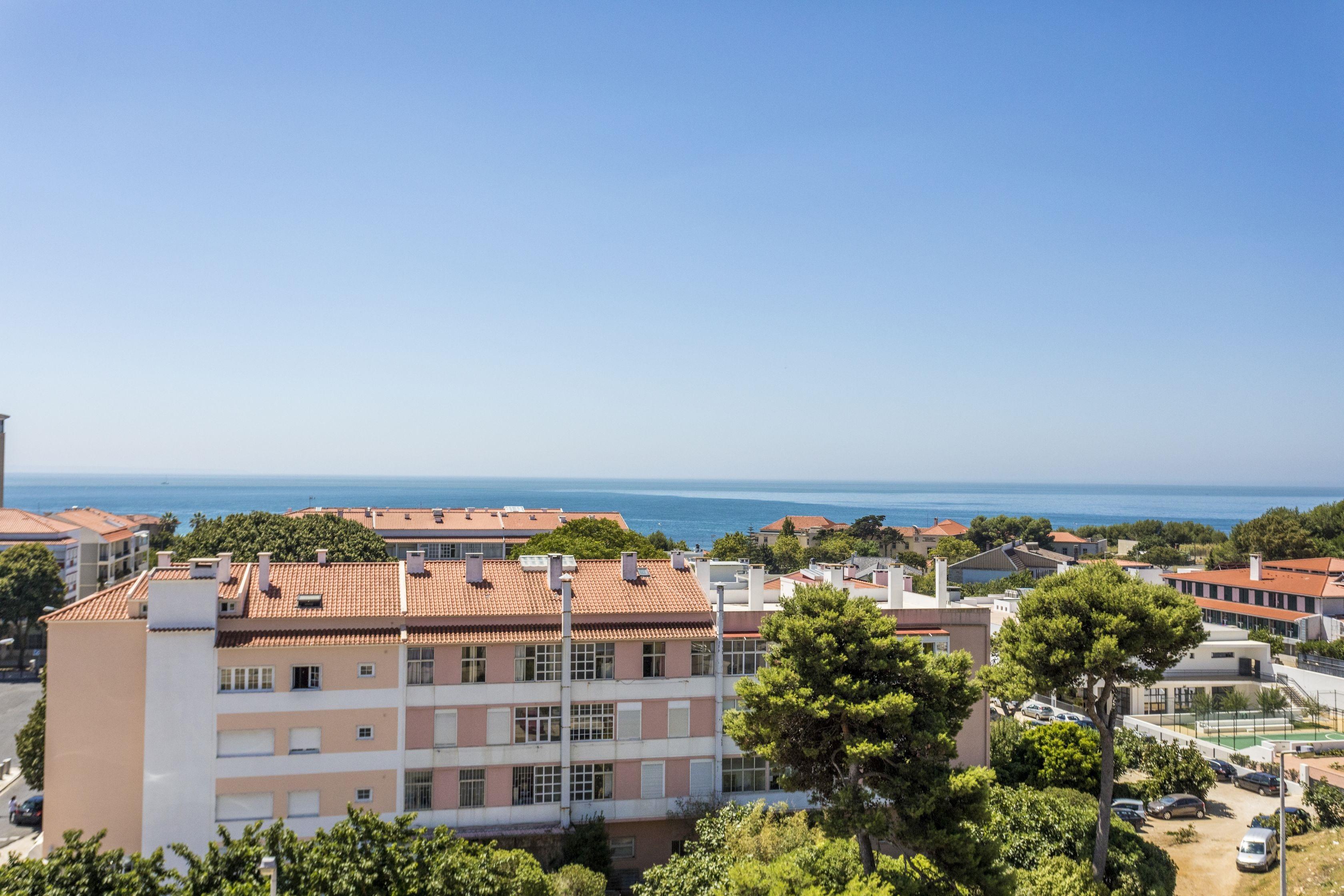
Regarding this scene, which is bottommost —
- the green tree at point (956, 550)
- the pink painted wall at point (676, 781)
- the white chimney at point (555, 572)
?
the green tree at point (956, 550)

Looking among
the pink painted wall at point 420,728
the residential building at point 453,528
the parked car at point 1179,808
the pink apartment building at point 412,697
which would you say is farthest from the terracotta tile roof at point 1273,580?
the pink painted wall at point 420,728

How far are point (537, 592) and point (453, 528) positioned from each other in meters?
74.7

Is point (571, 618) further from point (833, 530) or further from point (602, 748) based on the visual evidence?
point (833, 530)

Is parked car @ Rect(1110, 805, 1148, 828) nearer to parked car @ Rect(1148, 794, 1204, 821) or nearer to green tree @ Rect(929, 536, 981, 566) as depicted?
parked car @ Rect(1148, 794, 1204, 821)

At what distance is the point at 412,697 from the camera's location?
3092 cm

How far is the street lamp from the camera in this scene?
16922mm

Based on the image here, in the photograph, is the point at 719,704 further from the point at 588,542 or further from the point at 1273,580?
the point at 1273,580

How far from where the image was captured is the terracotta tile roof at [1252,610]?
68.8 meters

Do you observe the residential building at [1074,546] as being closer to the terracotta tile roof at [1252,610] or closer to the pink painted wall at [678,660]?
the terracotta tile roof at [1252,610]

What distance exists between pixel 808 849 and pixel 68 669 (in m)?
24.3

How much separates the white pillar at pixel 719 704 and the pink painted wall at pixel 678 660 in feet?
3.50

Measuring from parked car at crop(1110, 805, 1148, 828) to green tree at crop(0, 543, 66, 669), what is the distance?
73.3 metres

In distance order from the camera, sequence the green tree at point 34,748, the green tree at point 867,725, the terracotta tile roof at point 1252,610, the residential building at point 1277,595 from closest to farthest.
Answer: the green tree at point 867,725 → the green tree at point 34,748 → the residential building at point 1277,595 → the terracotta tile roof at point 1252,610

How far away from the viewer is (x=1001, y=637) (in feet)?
105
